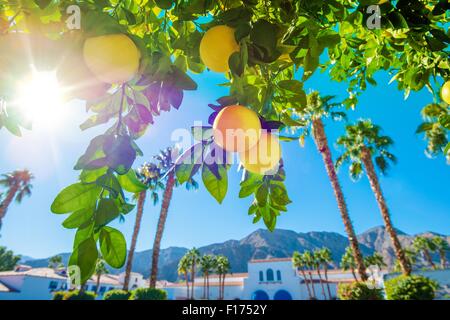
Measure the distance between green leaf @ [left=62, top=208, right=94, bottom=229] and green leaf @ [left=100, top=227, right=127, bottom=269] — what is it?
7 centimetres

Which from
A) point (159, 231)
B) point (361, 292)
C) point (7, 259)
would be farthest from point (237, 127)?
point (7, 259)

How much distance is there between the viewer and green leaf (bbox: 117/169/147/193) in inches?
40.0

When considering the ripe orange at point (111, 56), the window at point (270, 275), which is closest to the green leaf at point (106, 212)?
the ripe orange at point (111, 56)

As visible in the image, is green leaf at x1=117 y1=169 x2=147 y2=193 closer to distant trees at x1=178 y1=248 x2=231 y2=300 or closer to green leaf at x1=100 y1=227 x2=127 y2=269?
green leaf at x1=100 y1=227 x2=127 y2=269

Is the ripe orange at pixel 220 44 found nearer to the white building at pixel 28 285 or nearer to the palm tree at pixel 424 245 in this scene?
the white building at pixel 28 285

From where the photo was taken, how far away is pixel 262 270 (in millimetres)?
51188

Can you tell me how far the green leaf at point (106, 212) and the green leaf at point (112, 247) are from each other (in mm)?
48

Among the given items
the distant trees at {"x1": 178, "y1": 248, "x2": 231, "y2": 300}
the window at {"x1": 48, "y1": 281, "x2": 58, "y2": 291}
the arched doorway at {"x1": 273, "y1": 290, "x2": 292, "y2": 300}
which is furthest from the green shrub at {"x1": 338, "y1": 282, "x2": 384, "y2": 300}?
the window at {"x1": 48, "y1": 281, "x2": 58, "y2": 291}

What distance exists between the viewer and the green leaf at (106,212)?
0.87 metres

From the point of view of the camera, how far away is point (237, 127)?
0.86 meters

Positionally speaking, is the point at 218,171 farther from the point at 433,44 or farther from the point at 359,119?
the point at 359,119

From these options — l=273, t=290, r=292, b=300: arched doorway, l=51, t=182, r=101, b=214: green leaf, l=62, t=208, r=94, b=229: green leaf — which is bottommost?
l=62, t=208, r=94, b=229: green leaf

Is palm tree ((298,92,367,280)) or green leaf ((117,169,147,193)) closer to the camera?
green leaf ((117,169,147,193))
